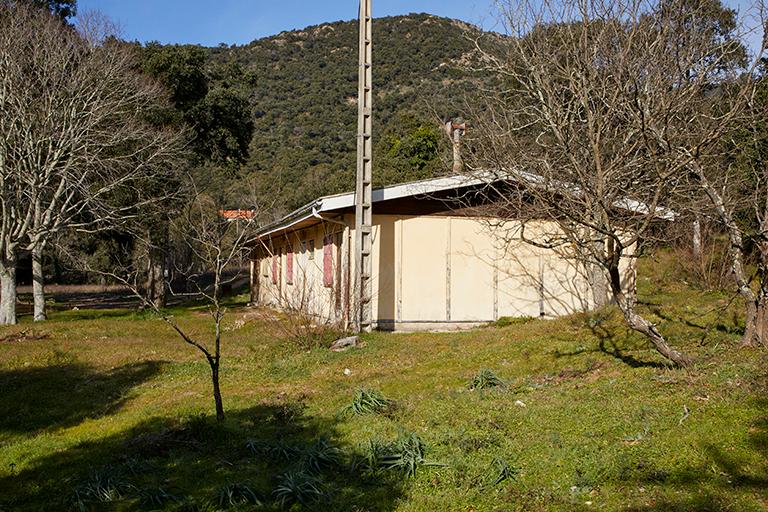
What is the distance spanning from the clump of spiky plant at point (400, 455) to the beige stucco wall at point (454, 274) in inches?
308

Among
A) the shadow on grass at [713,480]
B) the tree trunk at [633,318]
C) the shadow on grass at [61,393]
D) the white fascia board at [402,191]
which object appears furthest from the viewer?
the white fascia board at [402,191]

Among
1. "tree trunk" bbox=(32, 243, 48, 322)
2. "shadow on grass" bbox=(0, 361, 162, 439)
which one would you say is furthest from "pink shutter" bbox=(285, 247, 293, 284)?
"shadow on grass" bbox=(0, 361, 162, 439)

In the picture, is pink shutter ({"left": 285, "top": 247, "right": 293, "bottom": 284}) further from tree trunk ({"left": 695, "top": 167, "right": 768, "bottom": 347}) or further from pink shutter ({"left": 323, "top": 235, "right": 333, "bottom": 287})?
tree trunk ({"left": 695, "top": 167, "right": 768, "bottom": 347})

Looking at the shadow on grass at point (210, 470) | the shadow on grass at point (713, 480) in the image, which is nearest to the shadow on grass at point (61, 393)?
the shadow on grass at point (210, 470)

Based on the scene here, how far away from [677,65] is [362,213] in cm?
695

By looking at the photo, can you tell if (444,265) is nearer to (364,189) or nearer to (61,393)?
(364,189)

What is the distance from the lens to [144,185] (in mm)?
21109

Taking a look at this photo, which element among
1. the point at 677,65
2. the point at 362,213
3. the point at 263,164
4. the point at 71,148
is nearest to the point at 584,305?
the point at 362,213

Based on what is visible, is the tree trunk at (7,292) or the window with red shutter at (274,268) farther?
the window with red shutter at (274,268)

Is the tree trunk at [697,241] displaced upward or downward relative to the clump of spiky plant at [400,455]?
upward

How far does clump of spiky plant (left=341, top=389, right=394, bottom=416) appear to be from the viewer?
679 centimetres

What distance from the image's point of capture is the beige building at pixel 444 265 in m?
13.5

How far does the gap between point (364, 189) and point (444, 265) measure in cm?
248

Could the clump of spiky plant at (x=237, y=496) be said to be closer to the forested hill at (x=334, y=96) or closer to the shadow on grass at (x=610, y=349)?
the shadow on grass at (x=610, y=349)
